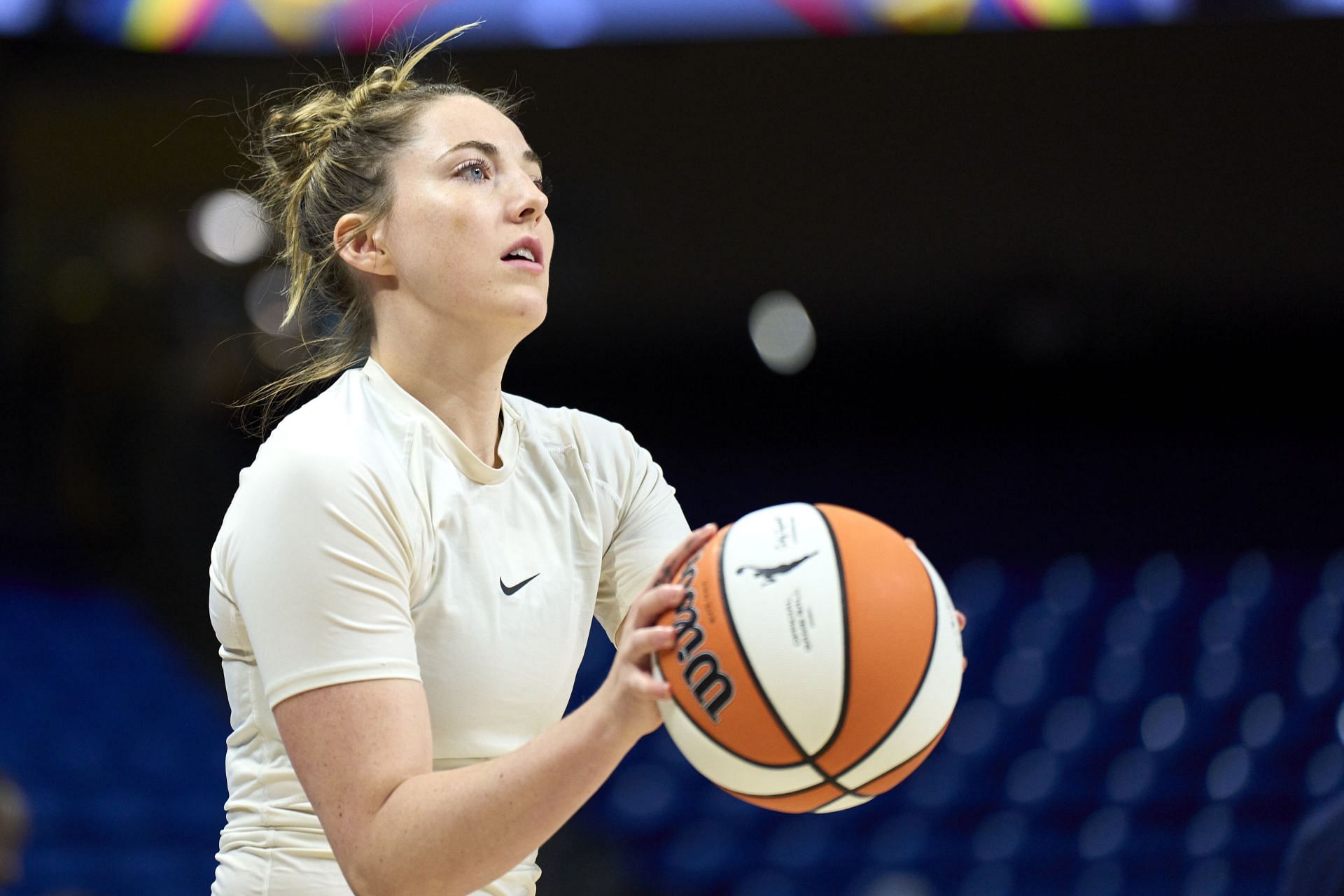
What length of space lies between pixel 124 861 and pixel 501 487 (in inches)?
194

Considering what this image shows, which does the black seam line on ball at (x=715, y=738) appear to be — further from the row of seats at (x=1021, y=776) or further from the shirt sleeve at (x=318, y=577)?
the row of seats at (x=1021, y=776)

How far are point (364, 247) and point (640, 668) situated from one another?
0.92 metres

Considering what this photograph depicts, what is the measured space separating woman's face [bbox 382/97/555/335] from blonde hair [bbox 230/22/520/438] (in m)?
0.05

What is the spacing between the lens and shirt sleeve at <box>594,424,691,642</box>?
7.56 feet

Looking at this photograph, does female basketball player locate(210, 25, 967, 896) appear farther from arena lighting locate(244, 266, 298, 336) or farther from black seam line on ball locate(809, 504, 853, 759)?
arena lighting locate(244, 266, 298, 336)

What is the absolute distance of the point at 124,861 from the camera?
619cm

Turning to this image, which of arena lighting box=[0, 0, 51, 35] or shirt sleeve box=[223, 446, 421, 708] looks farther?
arena lighting box=[0, 0, 51, 35]

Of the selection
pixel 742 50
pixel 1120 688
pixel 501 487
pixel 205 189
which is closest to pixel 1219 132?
pixel 742 50

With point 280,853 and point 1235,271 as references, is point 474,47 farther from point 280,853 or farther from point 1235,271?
point 280,853

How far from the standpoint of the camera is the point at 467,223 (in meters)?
2.08

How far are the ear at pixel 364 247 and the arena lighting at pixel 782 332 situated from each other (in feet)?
24.9

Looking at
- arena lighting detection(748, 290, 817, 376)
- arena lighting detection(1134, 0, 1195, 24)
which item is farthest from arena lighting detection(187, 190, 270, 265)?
arena lighting detection(1134, 0, 1195, 24)

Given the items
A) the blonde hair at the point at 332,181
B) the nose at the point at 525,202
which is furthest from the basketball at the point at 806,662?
the blonde hair at the point at 332,181

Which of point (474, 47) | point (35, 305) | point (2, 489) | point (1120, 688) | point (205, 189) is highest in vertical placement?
point (474, 47)
